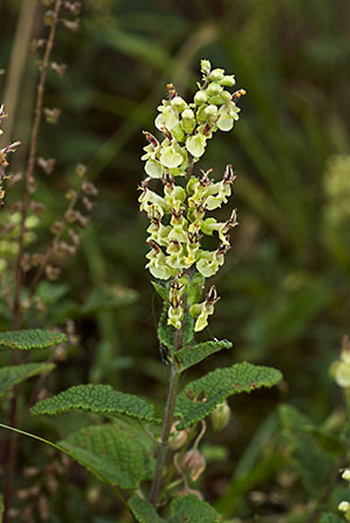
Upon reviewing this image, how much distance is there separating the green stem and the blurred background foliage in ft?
1.29

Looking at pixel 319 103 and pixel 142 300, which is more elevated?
pixel 319 103

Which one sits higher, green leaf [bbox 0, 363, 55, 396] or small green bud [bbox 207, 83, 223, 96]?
small green bud [bbox 207, 83, 223, 96]

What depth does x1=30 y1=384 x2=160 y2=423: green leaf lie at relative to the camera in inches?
37.4

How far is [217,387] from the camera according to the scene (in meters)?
1.05

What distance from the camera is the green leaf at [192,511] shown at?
1.00 meters

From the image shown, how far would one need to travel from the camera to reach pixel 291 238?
3076 mm

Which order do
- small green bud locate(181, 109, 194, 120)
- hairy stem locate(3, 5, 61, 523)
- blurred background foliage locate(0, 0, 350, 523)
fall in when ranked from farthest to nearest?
blurred background foliage locate(0, 0, 350, 523) → hairy stem locate(3, 5, 61, 523) → small green bud locate(181, 109, 194, 120)

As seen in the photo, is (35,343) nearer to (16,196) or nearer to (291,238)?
(16,196)

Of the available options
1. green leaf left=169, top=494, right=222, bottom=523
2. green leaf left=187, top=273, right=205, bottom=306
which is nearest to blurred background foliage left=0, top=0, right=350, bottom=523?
green leaf left=169, top=494, right=222, bottom=523

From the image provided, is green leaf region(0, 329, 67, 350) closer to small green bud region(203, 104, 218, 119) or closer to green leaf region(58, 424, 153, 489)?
green leaf region(58, 424, 153, 489)

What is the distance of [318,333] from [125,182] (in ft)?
4.01

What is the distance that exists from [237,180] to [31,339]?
7.23ft

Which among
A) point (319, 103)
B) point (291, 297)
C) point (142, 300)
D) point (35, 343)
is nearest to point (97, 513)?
point (35, 343)

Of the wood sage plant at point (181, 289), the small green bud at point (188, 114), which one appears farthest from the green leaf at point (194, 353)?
the small green bud at point (188, 114)
